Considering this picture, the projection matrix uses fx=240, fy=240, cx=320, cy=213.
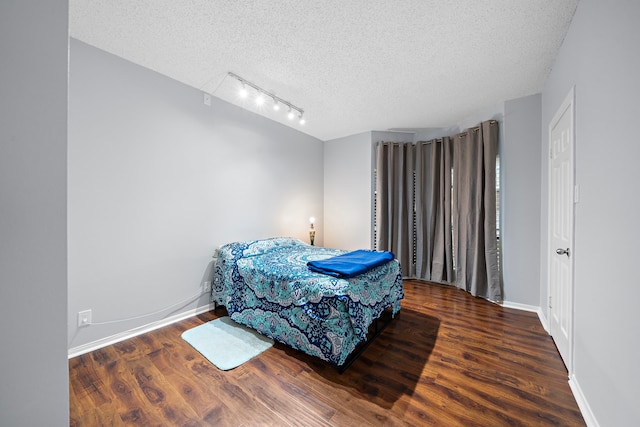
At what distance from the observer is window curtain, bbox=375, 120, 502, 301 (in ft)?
10.2

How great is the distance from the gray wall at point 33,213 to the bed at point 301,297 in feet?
4.51

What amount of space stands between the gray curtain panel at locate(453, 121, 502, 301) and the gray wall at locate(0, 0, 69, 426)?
3.77 metres

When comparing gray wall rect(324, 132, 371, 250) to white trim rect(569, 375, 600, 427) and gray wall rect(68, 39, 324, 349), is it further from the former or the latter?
white trim rect(569, 375, 600, 427)

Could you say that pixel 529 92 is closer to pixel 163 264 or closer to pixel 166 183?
pixel 166 183

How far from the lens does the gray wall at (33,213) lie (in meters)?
0.64

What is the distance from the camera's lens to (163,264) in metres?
2.48

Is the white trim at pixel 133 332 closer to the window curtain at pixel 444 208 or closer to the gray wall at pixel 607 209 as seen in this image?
the window curtain at pixel 444 208

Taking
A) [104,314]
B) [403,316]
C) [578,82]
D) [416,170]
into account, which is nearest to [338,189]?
[416,170]

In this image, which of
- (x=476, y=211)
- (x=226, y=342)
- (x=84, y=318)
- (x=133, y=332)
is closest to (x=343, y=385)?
(x=226, y=342)

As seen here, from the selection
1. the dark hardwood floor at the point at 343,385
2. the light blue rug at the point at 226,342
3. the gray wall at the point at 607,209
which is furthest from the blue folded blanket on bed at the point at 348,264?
the gray wall at the point at 607,209

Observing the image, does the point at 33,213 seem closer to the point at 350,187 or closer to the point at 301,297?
the point at 301,297

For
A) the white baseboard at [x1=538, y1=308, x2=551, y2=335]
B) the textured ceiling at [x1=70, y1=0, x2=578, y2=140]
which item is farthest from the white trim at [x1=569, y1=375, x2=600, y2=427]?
the textured ceiling at [x1=70, y1=0, x2=578, y2=140]

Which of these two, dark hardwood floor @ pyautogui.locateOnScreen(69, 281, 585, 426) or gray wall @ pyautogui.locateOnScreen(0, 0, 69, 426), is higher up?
gray wall @ pyautogui.locateOnScreen(0, 0, 69, 426)

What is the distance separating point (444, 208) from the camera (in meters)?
3.69
